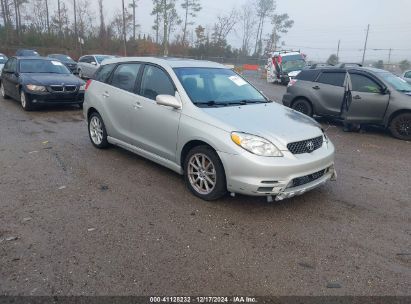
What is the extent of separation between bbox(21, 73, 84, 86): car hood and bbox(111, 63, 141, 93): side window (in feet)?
16.7

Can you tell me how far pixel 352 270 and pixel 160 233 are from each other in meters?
1.94

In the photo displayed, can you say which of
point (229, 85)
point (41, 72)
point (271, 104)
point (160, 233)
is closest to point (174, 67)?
point (229, 85)

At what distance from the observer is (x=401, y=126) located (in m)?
8.73

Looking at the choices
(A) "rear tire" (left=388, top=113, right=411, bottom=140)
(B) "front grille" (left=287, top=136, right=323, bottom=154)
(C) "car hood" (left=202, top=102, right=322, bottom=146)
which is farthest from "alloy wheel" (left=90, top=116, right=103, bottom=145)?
(A) "rear tire" (left=388, top=113, right=411, bottom=140)

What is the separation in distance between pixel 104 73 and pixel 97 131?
3.57ft

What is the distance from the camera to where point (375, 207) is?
4.65 metres

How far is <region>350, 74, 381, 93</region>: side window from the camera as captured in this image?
29.2 feet

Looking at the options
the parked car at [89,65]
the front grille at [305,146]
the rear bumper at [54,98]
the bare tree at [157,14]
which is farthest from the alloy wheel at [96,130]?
the bare tree at [157,14]

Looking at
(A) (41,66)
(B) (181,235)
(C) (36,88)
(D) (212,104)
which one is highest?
(A) (41,66)

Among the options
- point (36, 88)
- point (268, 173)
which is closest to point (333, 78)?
point (268, 173)

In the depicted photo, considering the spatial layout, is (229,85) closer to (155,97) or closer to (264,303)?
(155,97)

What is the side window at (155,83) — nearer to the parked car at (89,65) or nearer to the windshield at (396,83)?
→ the windshield at (396,83)

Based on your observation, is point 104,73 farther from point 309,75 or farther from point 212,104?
point 309,75

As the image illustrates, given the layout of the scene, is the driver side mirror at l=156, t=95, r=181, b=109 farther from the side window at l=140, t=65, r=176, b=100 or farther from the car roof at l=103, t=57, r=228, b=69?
the car roof at l=103, t=57, r=228, b=69
